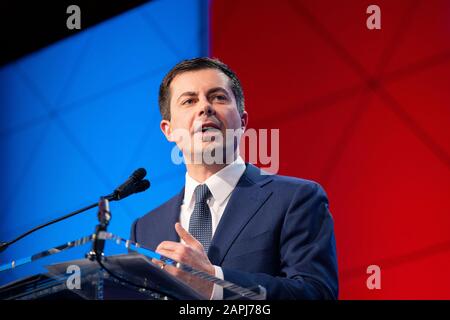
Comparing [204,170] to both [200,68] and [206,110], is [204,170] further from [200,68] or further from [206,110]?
[200,68]

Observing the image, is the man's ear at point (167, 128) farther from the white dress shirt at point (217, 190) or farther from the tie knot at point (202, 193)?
the tie knot at point (202, 193)

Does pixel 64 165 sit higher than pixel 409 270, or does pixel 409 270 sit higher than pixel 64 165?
pixel 64 165

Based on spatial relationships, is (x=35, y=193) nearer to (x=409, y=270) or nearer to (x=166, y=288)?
(x=409, y=270)

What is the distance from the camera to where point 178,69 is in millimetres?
2424

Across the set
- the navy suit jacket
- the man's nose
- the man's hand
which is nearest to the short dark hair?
the man's nose

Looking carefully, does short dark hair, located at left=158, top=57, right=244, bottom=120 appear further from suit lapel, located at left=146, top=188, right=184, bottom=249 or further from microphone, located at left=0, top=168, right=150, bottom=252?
microphone, located at left=0, top=168, right=150, bottom=252

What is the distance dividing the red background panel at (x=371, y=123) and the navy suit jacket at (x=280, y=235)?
0.94m

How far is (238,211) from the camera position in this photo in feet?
6.72

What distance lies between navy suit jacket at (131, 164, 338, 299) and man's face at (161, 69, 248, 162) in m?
0.20

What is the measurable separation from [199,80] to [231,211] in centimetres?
56

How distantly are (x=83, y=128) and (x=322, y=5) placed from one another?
61.9 inches

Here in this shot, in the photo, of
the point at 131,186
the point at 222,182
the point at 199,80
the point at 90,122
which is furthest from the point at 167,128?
the point at 90,122
